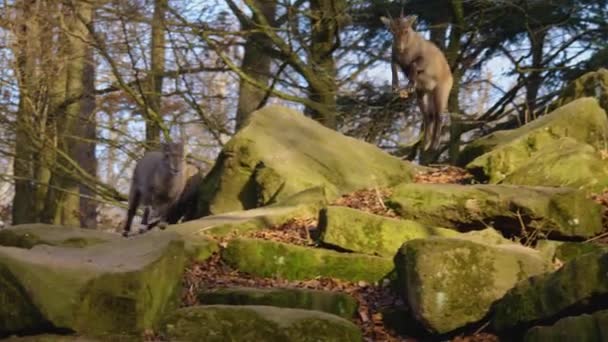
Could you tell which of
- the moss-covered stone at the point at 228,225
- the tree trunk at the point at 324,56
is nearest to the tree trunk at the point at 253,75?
the tree trunk at the point at 324,56

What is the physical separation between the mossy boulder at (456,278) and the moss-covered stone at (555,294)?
0.16 metres

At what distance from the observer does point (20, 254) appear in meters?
6.20

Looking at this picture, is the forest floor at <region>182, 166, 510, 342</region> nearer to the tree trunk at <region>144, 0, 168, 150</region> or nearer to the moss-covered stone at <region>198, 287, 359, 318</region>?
the moss-covered stone at <region>198, 287, 359, 318</region>

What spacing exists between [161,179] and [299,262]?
3.30 metres

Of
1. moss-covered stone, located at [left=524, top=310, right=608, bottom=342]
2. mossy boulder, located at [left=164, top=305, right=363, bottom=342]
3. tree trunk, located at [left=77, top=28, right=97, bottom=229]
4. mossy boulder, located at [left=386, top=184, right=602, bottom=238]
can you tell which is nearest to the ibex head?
mossy boulder, located at [left=386, top=184, right=602, bottom=238]

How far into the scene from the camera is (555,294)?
6.14 metres

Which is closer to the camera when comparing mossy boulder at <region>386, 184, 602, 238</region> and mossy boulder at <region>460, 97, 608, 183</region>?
mossy boulder at <region>386, 184, 602, 238</region>

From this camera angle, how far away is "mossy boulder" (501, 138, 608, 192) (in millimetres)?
8773

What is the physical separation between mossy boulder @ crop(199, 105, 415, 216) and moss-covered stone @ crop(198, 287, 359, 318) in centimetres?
283

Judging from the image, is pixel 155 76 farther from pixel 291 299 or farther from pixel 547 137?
pixel 291 299

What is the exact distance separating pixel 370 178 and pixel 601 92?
2.78 meters

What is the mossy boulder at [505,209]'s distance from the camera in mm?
7883

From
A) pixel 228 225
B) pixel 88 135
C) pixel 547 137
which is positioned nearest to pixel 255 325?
pixel 228 225

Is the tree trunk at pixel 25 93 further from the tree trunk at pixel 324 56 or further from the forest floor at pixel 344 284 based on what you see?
the forest floor at pixel 344 284
